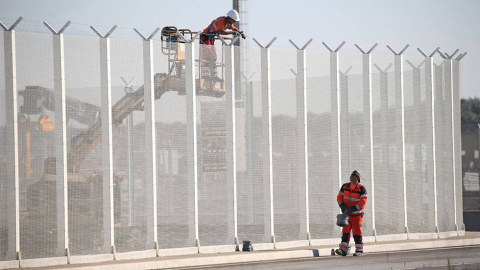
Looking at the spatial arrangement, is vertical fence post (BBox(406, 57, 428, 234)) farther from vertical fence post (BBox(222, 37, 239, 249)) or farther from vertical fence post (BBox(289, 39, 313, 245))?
vertical fence post (BBox(222, 37, 239, 249))

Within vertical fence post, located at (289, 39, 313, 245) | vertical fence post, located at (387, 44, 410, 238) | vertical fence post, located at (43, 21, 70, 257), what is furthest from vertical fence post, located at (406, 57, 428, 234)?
vertical fence post, located at (43, 21, 70, 257)

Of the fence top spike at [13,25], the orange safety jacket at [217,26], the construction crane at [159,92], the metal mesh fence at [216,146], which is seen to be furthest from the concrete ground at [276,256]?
the orange safety jacket at [217,26]

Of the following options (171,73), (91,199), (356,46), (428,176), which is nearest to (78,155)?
(91,199)

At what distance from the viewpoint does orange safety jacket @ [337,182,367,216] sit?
15625mm

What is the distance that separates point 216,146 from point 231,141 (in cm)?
34

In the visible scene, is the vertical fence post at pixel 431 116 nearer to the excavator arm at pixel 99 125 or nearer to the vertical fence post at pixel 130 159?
the excavator arm at pixel 99 125

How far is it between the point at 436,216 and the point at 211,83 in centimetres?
669

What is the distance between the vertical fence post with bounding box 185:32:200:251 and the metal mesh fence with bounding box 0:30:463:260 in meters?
0.04

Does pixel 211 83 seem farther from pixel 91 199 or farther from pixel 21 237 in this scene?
pixel 21 237

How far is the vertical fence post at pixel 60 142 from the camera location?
1445 centimetres

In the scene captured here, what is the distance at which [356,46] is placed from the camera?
60.6 feet

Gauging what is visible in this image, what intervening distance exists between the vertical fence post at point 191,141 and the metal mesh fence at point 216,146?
0.04 meters

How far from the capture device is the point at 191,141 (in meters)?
16.0

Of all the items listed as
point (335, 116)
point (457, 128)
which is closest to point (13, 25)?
point (335, 116)
